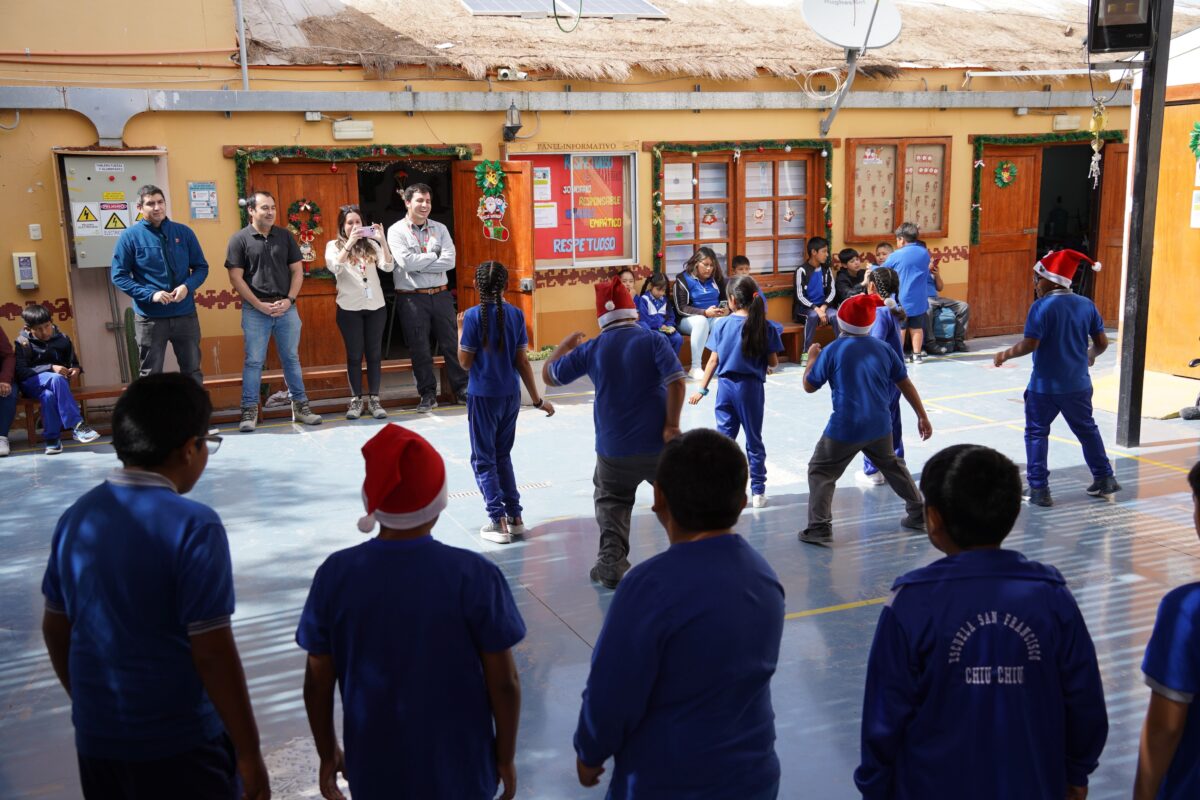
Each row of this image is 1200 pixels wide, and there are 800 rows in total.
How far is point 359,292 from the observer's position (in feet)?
33.0

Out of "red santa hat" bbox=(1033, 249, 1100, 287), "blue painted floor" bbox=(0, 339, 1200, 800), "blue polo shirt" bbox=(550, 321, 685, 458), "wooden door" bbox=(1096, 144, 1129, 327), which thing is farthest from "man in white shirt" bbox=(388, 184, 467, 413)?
"wooden door" bbox=(1096, 144, 1129, 327)

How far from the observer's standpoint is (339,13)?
11.7m

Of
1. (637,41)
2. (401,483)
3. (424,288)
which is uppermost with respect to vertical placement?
(637,41)

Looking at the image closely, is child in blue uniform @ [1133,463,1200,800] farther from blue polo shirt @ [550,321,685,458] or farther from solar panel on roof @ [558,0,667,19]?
solar panel on roof @ [558,0,667,19]

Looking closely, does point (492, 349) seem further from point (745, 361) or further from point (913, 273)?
point (913, 273)

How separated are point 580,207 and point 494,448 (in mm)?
6132

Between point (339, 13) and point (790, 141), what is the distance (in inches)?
207

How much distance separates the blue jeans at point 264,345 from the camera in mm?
9883

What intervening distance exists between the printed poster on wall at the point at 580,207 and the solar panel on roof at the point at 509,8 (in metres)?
1.83

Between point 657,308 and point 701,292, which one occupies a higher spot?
point 701,292

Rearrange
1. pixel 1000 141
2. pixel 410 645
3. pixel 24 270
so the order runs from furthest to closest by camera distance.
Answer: pixel 1000 141, pixel 24 270, pixel 410 645

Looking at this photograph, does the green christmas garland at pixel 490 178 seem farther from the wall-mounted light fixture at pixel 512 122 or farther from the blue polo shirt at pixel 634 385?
the blue polo shirt at pixel 634 385

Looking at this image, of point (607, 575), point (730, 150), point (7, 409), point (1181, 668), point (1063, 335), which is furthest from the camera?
point (730, 150)

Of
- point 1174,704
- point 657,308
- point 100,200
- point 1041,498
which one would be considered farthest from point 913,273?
point 1174,704
